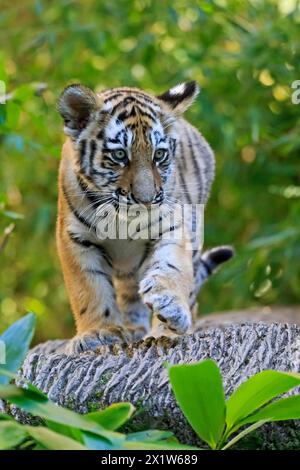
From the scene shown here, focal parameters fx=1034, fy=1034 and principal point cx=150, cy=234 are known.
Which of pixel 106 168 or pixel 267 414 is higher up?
pixel 106 168

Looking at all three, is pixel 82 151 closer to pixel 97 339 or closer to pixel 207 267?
pixel 97 339

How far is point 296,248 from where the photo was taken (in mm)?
7184

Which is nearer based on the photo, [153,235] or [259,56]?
[153,235]

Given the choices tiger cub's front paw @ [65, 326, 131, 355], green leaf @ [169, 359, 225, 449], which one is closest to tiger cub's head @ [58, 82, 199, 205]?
tiger cub's front paw @ [65, 326, 131, 355]

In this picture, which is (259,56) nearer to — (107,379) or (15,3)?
(15,3)

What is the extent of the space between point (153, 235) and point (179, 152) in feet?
2.35

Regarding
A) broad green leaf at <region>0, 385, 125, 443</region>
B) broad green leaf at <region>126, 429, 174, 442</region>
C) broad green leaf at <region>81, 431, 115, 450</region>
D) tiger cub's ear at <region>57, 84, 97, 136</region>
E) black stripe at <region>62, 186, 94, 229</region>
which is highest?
tiger cub's ear at <region>57, 84, 97, 136</region>

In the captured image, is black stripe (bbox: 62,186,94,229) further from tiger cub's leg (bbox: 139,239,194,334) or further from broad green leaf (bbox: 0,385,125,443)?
broad green leaf (bbox: 0,385,125,443)

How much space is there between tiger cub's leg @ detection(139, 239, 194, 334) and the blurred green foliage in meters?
2.08

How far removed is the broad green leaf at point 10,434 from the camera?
103 inches

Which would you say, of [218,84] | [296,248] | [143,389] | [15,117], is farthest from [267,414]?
[218,84]

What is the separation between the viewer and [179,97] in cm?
480

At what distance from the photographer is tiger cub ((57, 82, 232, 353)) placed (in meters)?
4.34

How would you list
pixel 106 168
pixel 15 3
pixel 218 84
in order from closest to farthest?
pixel 106 168 < pixel 218 84 < pixel 15 3
